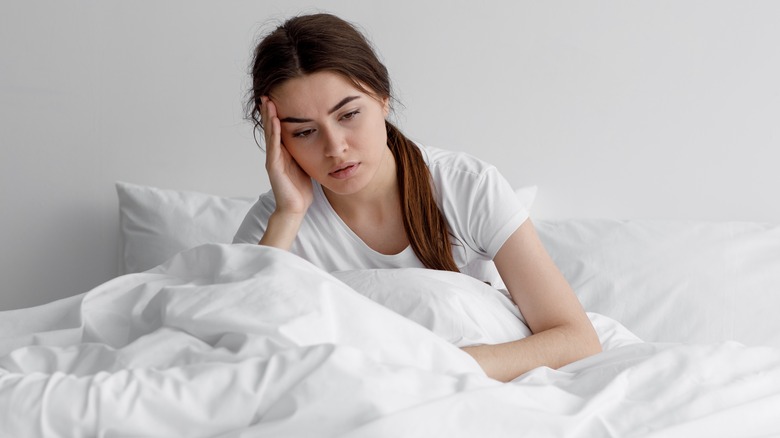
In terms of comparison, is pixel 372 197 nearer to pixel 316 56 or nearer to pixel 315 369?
pixel 316 56

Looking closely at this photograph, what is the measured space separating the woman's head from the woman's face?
17 millimetres

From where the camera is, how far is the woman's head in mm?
1700

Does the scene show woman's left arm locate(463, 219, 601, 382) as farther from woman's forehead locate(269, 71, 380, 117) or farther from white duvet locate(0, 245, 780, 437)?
woman's forehead locate(269, 71, 380, 117)

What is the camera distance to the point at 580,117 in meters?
2.47

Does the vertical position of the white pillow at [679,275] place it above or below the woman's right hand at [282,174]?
below

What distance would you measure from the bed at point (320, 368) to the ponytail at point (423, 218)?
154mm

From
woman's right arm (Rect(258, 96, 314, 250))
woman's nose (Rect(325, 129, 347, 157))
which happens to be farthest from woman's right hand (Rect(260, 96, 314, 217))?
woman's nose (Rect(325, 129, 347, 157))

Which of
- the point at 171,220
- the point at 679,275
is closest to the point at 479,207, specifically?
the point at 679,275

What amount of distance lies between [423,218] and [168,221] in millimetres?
843

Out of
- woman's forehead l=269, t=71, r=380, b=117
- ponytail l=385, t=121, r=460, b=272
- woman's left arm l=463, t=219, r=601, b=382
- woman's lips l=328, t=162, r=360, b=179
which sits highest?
woman's forehead l=269, t=71, r=380, b=117

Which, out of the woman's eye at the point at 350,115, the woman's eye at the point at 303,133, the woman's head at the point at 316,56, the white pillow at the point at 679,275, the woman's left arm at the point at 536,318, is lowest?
the white pillow at the point at 679,275

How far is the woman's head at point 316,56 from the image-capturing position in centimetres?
170

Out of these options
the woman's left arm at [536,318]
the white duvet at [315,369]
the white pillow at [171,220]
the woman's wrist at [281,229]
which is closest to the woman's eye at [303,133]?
the woman's wrist at [281,229]

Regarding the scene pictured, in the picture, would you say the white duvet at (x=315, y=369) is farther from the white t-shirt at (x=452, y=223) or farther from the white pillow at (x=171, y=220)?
the white pillow at (x=171, y=220)
